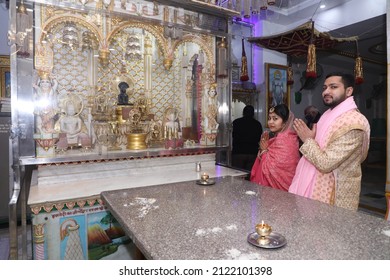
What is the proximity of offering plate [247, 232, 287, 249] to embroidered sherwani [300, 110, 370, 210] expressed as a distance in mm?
1267

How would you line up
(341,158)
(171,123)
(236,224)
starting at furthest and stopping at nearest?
(171,123) → (341,158) → (236,224)

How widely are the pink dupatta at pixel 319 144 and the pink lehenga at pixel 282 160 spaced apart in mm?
481

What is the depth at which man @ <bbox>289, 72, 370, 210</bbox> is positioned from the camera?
228 cm

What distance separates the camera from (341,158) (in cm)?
224

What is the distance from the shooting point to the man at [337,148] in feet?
7.47

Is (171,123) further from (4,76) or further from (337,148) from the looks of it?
(4,76)

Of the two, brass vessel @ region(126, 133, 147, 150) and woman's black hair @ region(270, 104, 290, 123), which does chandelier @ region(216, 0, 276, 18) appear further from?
brass vessel @ region(126, 133, 147, 150)

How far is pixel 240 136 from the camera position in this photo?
502 cm

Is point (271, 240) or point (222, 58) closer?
point (271, 240)

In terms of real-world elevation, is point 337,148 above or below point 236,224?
above

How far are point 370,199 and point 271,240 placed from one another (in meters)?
5.78

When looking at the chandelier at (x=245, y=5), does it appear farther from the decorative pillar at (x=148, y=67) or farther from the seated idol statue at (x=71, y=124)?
the seated idol statue at (x=71, y=124)

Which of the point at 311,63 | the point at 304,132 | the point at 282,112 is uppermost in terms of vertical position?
the point at 311,63

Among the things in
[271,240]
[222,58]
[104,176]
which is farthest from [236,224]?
[222,58]
